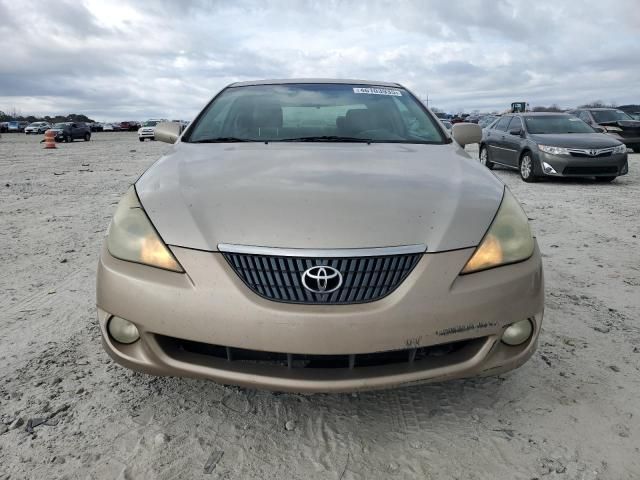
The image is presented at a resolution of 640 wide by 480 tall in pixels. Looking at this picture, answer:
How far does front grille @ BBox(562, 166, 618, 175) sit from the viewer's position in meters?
9.27

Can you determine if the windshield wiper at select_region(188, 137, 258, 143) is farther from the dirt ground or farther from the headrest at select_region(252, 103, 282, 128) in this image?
the dirt ground

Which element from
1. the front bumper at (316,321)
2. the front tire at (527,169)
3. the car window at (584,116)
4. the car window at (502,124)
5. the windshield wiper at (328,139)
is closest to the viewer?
the front bumper at (316,321)

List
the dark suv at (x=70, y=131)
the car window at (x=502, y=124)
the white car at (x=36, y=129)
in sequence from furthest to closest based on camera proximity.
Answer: the white car at (x=36, y=129) < the dark suv at (x=70, y=131) < the car window at (x=502, y=124)

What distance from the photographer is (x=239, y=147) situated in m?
2.76

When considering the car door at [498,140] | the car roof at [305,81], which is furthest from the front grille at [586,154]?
the car roof at [305,81]

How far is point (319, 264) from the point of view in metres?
1.74

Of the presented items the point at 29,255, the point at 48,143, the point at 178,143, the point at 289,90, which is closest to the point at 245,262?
the point at 178,143

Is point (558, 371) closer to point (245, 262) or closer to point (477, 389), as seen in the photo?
point (477, 389)

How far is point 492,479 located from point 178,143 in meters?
2.28

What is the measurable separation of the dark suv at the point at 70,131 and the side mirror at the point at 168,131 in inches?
1192

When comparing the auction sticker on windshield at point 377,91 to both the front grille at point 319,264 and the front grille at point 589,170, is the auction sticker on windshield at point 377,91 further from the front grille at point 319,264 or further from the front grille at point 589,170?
the front grille at point 589,170

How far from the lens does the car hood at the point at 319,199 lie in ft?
6.02

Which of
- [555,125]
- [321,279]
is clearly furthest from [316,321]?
[555,125]

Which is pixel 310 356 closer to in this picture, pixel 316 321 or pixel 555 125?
pixel 316 321
